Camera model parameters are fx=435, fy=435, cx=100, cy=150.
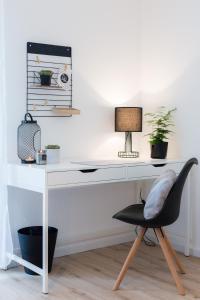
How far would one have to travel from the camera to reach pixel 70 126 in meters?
3.46

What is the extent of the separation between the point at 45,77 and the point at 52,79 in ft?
0.46

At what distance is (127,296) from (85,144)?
134cm

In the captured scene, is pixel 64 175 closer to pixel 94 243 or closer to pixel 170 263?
pixel 170 263

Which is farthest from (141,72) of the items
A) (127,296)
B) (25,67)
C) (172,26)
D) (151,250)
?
(127,296)

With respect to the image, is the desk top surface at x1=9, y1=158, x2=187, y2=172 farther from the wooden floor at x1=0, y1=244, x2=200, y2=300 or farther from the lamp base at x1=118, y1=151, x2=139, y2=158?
the wooden floor at x1=0, y1=244, x2=200, y2=300

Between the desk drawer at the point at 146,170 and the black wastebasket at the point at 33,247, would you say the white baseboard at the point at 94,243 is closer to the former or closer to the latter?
the black wastebasket at the point at 33,247

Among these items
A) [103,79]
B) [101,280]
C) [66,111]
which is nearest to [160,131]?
[103,79]

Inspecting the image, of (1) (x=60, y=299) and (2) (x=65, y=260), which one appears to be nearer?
(1) (x=60, y=299)

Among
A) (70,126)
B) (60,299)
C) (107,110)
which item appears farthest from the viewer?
(107,110)

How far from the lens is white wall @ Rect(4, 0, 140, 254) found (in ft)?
10.3

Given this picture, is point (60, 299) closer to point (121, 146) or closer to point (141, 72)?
point (121, 146)

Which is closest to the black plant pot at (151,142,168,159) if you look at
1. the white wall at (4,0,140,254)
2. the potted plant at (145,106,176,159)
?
the potted plant at (145,106,176,159)

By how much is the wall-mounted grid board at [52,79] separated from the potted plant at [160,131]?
748 millimetres

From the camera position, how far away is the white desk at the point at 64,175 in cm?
269
